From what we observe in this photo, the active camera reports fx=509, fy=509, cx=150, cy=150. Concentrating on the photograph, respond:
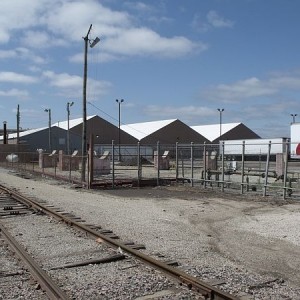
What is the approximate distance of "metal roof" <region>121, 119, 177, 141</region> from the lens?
358 ft

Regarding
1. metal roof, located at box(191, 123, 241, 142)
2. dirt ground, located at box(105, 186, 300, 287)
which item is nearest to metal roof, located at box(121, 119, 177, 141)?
metal roof, located at box(191, 123, 241, 142)

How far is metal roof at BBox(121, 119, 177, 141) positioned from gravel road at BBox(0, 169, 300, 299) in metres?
87.5

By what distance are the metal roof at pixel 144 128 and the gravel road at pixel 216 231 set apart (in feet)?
287

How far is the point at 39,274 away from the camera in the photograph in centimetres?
723

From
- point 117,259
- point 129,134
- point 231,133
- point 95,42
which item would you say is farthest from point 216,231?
point 231,133

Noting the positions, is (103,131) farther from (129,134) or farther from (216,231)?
(216,231)

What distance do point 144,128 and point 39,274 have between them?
111 meters

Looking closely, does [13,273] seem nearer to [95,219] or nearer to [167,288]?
[167,288]

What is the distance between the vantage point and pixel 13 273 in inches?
295

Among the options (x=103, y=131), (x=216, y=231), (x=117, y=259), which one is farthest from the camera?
(x=103, y=131)

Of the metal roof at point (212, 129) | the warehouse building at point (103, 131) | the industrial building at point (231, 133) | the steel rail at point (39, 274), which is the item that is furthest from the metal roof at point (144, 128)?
the steel rail at point (39, 274)

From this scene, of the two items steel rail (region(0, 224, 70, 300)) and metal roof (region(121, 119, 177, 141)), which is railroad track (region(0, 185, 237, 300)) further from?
metal roof (region(121, 119, 177, 141))

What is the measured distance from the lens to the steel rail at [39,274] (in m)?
6.29

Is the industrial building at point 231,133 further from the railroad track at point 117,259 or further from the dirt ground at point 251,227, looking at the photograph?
the railroad track at point 117,259
